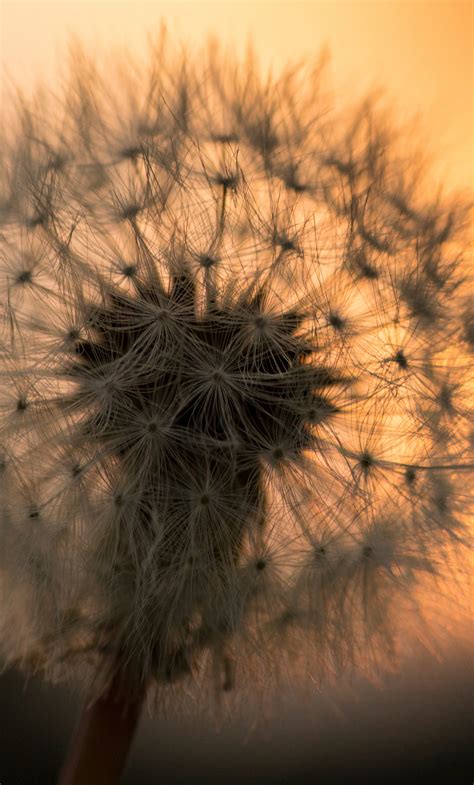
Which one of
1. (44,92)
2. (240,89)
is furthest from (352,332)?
(44,92)

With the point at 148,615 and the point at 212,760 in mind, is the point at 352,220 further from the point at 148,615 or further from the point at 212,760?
the point at 212,760

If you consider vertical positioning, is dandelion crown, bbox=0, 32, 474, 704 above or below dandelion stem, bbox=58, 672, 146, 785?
above

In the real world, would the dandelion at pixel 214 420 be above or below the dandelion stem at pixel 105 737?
above

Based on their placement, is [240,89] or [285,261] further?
[240,89]

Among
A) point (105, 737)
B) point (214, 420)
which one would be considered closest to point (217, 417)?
point (214, 420)

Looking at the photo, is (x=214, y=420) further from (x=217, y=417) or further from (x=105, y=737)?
(x=105, y=737)
